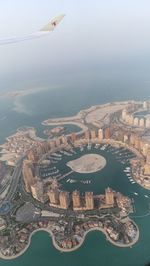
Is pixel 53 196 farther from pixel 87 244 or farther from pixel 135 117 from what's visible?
pixel 135 117

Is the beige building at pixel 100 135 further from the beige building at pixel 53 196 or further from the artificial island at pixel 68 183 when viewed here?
the beige building at pixel 53 196

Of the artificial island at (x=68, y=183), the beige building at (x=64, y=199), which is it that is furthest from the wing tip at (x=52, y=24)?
the beige building at (x=64, y=199)

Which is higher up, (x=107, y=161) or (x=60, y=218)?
(x=107, y=161)

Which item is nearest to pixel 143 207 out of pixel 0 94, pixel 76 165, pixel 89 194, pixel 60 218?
pixel 89 194

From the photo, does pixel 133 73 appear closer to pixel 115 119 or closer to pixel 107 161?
pixel 115 119

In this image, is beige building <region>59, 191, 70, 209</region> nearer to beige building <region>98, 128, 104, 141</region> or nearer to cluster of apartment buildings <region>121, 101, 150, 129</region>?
beige building <region>98, 128, 104, 141</region>

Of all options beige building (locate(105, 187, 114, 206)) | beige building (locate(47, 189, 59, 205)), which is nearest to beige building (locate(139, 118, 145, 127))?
beige building (locate(105, 187, 114, 206))

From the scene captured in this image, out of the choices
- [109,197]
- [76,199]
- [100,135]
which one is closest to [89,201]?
[76,199]

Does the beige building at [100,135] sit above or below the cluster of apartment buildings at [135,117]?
below
